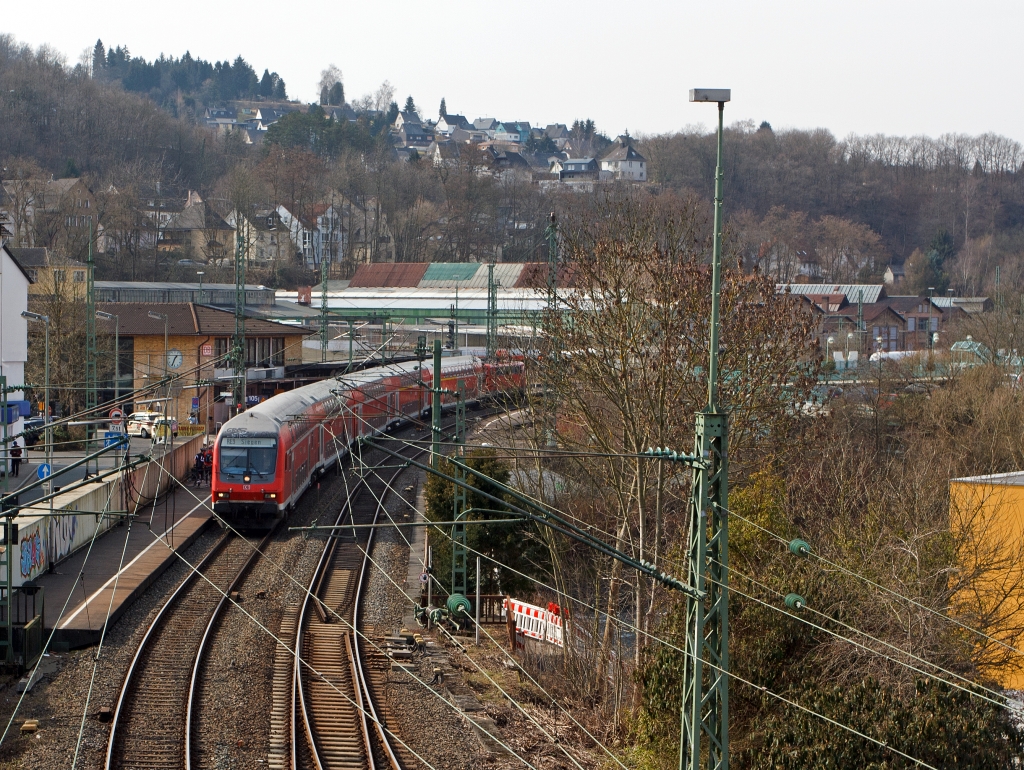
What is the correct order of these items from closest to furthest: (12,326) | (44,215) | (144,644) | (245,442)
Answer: (144,644), (245,442), (12,326), (44,215)

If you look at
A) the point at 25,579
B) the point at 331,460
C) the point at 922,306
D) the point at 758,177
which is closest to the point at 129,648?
the point at 25,579

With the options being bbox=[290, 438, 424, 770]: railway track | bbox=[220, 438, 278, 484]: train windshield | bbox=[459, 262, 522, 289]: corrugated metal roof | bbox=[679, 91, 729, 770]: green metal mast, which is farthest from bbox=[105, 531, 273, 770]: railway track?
bbox=[459, 262, 522, 289]: corrugated metal roof

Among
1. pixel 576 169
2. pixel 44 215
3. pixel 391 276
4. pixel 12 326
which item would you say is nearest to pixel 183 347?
pixel 12 326

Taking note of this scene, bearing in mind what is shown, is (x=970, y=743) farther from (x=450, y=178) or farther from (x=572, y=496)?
(x=450, y=178)

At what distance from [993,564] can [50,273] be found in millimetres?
46761

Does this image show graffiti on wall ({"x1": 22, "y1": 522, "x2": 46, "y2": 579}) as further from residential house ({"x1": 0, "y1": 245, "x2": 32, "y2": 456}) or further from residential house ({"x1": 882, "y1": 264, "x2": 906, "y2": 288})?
residential house ({"x1": 882, "y1": 264, "x2": 906, "y2": 288})

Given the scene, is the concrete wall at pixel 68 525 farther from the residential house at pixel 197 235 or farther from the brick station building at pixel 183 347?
the residential house at pixel 197 235

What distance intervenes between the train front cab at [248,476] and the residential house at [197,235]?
6303 cm

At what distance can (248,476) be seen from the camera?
990 inches

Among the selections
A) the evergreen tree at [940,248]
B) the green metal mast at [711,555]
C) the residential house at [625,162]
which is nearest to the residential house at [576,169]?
the residential house at [625,162]

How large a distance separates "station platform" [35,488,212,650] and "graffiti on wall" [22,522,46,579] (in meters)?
0.28

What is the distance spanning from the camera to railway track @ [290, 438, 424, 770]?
1267 centimetres

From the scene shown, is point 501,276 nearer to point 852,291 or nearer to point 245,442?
point 852,291

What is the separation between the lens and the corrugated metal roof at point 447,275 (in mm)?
76812
